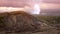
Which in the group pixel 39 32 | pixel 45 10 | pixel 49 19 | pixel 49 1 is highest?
pixel 49 1

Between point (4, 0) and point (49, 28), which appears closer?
point (49, 28)

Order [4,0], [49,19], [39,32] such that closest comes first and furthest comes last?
[39,32] → [49,19] → [4,0]

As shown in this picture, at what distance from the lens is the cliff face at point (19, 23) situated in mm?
1028

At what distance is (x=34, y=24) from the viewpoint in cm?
109

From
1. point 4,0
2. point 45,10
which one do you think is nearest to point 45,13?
point 45,10

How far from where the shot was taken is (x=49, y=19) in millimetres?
1259

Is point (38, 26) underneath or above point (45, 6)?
underneath

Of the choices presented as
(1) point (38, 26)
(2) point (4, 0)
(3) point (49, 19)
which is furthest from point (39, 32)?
(2) point (4, 0)

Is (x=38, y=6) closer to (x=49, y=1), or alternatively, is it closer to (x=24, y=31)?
(x=49, y=1)

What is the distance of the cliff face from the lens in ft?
3.37

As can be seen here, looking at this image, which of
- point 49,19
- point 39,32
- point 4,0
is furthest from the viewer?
point 4,0

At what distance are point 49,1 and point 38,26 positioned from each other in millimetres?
484

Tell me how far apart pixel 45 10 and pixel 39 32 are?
0.51 metres

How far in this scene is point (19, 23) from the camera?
3.43 ft
